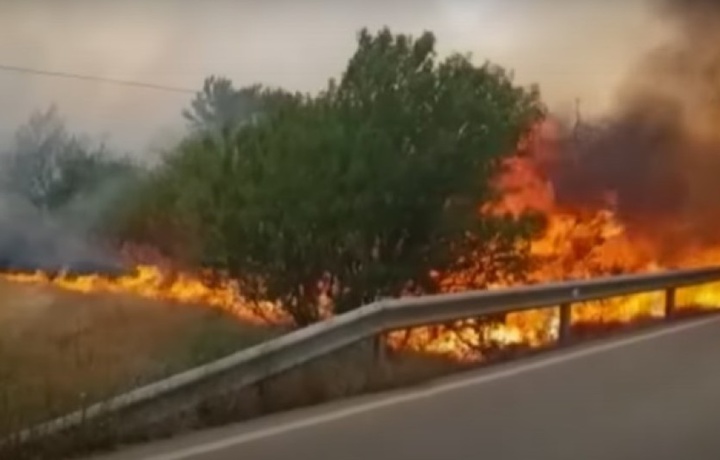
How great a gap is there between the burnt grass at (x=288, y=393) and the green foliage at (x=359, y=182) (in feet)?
1.62

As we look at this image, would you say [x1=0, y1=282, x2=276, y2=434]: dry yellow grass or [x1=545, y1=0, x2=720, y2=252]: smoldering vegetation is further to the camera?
[x1=545, y1=0, x2=720, y2=252]: smoldering vegetation

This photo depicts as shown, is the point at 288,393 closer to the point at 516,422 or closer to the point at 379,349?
the point at 379,349

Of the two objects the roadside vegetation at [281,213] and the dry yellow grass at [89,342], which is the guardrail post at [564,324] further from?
the dry yellow grass at [89,342]

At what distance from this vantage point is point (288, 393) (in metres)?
9.20

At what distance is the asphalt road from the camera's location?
25.7 ft

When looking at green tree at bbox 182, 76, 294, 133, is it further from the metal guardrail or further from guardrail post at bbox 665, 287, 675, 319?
guardrail post at bbox 665, 287, 675, 319

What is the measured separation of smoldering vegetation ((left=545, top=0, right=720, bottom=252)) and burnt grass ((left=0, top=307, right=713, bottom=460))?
74.6 inches

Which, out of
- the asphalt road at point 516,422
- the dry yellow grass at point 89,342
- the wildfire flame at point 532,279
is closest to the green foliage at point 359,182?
the wildfire flame at point 532,279

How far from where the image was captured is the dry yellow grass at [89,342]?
28.2ft

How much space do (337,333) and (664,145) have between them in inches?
214

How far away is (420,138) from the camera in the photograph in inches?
435

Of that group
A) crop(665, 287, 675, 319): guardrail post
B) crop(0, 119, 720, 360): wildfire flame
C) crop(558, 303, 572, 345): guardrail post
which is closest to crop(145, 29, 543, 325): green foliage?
crop(0, 119, 720, 360): wildfire flame

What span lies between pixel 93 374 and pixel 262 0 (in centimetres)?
291

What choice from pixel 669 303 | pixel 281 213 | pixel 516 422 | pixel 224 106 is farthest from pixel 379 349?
pixel 669 303
